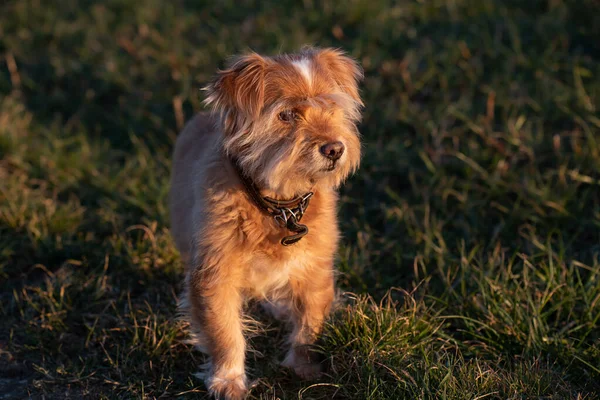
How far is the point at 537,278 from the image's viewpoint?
15.0 ft

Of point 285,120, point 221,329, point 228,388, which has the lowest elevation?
point 228,388

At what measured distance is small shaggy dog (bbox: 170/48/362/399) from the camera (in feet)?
11.3

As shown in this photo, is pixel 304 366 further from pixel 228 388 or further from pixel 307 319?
pixel 228 388

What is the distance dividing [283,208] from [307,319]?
71cm

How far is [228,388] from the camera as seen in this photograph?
382 centimetres

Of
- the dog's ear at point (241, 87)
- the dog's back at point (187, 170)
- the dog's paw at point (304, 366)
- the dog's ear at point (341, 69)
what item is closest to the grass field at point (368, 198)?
the dog's paw at point (304, 366)

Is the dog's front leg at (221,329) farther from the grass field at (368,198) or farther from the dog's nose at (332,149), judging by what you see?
the dog's nose at (332,149)

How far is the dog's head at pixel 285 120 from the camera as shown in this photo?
3.40 m

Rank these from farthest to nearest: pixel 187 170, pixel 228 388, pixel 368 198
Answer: pixel 368 198 < pixel 187 170 < pixel 228 388

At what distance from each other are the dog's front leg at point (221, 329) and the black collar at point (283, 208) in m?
0.39

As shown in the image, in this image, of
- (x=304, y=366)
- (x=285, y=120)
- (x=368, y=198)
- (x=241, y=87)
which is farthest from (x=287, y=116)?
(x=368, y=198)

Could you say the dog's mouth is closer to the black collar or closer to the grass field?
the black collar

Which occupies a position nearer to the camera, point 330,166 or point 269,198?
point 330,166

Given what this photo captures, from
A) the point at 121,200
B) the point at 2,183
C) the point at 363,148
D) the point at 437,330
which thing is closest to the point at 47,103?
the point at 2,183
